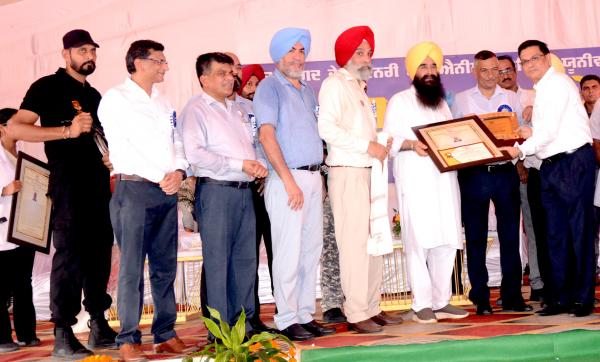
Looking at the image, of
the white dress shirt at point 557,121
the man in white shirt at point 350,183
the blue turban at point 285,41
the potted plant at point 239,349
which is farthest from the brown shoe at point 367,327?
the potted plant at point 239,349

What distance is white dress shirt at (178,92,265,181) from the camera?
454cm

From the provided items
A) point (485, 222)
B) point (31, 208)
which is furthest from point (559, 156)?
point (31, 208)

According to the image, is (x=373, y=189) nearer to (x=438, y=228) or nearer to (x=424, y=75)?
(x=438, y=228)

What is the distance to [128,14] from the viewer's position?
24.6 feet

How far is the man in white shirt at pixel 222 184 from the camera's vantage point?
4.55 meters

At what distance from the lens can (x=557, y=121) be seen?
16.6ft

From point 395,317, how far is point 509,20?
11.9 ft

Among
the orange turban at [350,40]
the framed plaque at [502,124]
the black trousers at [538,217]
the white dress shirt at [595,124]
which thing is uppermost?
the orange turban at [350,40]

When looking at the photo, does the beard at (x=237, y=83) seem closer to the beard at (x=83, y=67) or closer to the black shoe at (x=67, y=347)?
the beard at (x=83, y=67)

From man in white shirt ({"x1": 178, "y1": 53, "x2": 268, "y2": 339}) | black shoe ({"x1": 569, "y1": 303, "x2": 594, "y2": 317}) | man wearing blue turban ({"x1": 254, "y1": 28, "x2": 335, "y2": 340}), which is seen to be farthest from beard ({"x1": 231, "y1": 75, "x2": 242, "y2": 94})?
black shoe ({"x1": 569, "y1": 303, "x2": 594, "y2": 317})

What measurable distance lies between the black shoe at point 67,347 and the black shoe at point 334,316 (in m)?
1.67

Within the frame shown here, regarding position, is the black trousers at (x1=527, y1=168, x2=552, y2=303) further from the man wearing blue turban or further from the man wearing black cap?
the man wearing black cap

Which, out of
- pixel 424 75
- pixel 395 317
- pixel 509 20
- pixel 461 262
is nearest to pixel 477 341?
pixel 395 317

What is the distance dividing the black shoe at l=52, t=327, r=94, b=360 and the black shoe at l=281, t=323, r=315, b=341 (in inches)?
42.9
